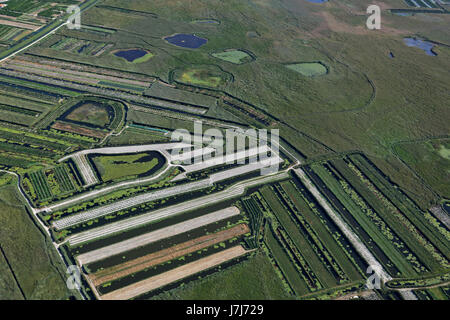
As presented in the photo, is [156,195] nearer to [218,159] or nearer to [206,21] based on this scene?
[218,159]

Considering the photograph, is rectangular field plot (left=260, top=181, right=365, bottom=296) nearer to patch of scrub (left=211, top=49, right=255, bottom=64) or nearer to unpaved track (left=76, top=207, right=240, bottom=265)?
unpaved track (left=76, top=207, right=240, bottom=265)

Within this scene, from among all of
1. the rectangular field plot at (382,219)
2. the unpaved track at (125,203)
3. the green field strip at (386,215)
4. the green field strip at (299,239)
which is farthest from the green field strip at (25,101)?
the green field strip at (386,215)

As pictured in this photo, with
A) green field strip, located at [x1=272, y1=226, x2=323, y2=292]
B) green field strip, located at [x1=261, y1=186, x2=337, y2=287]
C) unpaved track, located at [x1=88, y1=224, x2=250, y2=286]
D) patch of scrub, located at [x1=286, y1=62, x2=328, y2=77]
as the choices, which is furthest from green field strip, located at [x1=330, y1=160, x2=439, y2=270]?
patch of scrub, located at [x1=286, y1=62, x2=328, y2=77]

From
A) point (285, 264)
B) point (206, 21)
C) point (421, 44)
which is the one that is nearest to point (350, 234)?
point (285, 264)

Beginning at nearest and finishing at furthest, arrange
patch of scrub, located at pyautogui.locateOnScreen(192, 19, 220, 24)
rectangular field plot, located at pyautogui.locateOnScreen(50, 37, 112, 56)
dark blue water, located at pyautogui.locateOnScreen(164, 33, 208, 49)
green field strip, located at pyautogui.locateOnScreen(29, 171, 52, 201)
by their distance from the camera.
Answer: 1. green field strip, located at pyautogui.locateOnScreen(29, 171, 52, 201)
2. rectangular field plot, located at pyautogui.locateOnScreen(50, 37, 112, 56)
3. dark blue water, located at pyautogui.locateOnScreen(164, 33, 208, 49)
4. patch of scrub, located at pyautogui.locateOnScreen(192, 19, 220, 24)

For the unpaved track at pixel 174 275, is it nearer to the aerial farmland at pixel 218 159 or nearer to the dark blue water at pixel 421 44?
the aerial farmland at pixel 218 159

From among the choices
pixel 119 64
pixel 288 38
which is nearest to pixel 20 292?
pixel 119 64
